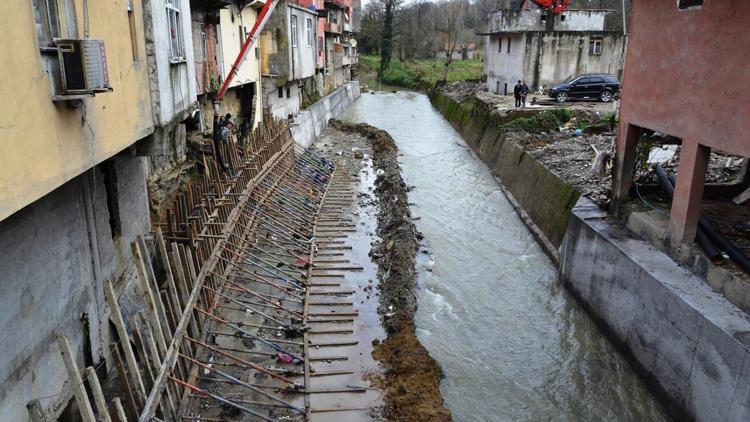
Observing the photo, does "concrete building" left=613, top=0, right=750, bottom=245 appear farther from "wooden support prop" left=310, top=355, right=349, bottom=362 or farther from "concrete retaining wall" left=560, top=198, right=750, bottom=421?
"wooden support prop" left=310, top=355, right=349, bottom=362

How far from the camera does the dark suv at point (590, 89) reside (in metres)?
28.0

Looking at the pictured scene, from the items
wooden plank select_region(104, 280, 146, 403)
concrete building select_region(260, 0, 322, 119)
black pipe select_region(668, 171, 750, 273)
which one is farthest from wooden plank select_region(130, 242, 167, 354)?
concrete building select_region(260, 0, 322, 119)

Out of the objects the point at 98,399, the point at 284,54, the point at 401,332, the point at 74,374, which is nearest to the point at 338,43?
the point at 284,54

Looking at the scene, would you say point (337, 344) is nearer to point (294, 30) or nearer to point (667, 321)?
point (667, 321)

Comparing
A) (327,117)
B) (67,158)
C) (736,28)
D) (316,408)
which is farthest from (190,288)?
(327,117)

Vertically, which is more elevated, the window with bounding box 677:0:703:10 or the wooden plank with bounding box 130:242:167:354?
the window with bounding box 677:0:703:10

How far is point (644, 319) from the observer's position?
9.01 metres

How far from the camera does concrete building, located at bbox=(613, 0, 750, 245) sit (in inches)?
295

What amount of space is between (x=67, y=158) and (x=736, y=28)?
813 cm

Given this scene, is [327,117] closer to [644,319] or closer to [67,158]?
[644,319]

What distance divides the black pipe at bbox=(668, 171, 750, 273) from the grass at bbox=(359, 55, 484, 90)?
49922 millimetres

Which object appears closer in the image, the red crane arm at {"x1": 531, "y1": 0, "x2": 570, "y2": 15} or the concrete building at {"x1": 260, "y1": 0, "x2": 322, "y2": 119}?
the concrete building at {"x1": 260, "y1": 0, "x2": 322, "y2": 119}

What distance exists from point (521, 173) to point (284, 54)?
10863mm

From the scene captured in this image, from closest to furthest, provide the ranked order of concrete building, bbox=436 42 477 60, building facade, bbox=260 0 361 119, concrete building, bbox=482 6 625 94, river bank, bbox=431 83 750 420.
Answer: river bank, bbox=431 83 750 420 < building facade, bbox=260 0 361 119 < concrete building, bbox=482 6 625 94 < concrete building, bbox=436 42 477 60
